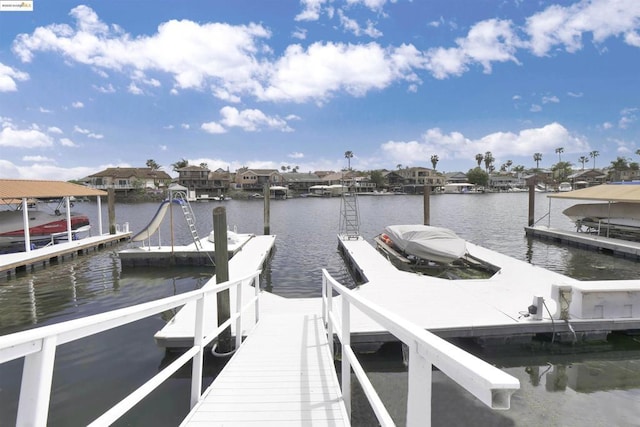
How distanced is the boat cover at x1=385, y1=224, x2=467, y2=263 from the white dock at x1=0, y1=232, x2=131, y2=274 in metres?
16.3

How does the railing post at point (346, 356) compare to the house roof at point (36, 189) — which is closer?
the railing post at point (346, 356)

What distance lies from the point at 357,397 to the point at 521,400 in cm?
267

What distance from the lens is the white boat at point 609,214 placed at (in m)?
19.8

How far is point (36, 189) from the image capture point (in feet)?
60.8

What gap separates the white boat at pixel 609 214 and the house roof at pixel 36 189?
30532mm

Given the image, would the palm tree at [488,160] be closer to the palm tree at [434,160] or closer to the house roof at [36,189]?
the palm tree at [434,160]

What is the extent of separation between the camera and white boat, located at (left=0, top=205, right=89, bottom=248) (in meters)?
19.8

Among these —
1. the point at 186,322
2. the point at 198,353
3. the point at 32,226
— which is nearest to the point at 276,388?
the point at 198,353

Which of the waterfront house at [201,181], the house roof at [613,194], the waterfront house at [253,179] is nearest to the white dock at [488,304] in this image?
the house roof at [613,194]

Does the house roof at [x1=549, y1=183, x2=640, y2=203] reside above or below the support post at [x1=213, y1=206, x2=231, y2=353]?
above

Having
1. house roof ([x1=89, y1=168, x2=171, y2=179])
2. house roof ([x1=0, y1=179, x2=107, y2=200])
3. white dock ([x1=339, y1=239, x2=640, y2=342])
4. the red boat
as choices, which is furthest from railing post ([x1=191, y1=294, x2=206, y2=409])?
house roof ([x1=89, y1=168, x2=171, y2=179])

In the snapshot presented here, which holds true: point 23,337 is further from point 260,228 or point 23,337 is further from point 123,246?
point 260,228

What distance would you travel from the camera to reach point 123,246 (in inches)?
894

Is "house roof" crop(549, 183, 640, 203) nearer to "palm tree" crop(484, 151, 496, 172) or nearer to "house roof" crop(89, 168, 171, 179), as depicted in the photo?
"house roof" crop(89, 168, 171, 179)
